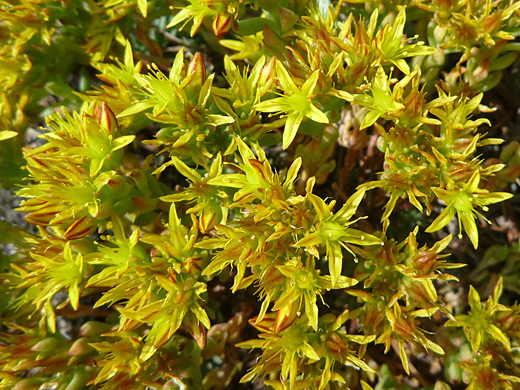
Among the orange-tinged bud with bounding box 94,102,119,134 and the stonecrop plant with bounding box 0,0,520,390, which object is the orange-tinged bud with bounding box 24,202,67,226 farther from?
the orange-tinged bud with bounding box 94,102,119,134

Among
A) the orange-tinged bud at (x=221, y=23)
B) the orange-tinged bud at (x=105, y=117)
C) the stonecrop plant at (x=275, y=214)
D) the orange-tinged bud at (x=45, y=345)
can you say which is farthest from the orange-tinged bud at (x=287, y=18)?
the orange-tinged bud at (x=45, y=345)

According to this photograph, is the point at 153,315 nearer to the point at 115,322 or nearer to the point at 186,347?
A: the point at 186,347

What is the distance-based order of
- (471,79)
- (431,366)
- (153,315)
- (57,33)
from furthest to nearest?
(57,33) → (431,366) → (471,79) → (153,315)

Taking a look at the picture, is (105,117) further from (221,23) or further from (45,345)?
(45,345)

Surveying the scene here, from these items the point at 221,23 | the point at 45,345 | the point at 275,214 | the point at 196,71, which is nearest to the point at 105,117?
the point at 196,71

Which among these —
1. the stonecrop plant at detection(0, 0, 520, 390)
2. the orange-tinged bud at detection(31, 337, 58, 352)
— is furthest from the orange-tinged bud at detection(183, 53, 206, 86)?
the orange-tinged bud at detection(31, 337, 58, 352)

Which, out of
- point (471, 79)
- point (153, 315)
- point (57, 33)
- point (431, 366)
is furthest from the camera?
point (57, 33)

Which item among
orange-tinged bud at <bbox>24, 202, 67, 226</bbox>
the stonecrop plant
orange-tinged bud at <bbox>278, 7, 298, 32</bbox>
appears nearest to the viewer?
the stonecrop plant

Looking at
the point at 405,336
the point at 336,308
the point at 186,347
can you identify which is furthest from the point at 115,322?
the point at 405,336
